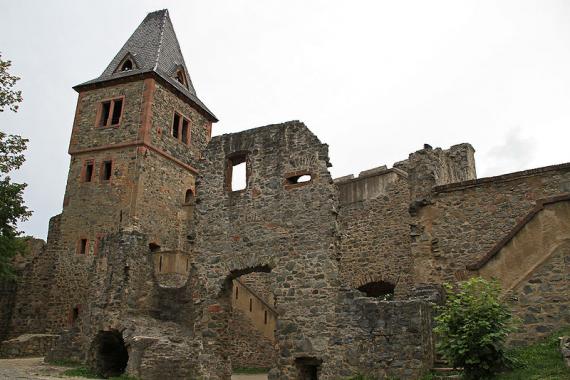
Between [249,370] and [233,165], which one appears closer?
[233,165]

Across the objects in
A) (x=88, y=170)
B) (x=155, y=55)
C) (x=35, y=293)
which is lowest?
(x=35, y=293)

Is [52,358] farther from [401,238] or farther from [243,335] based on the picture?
[401,238]

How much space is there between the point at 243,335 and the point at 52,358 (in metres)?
6.58

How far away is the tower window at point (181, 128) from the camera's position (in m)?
27.0

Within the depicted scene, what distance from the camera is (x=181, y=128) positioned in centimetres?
2741

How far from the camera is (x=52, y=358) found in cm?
1559

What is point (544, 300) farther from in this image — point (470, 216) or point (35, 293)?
point (35, 293)

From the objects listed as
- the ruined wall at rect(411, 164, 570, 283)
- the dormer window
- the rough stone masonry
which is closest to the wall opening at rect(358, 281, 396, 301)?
the rough stone masonry

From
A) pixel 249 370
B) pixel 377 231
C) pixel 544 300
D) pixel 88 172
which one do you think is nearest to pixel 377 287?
pixel 377 231

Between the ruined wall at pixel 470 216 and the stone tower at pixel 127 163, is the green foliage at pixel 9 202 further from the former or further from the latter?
the ruined wall at pixel 470 216

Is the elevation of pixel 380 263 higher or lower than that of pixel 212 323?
higher

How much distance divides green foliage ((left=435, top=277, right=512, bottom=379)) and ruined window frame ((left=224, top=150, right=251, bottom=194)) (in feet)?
22.8

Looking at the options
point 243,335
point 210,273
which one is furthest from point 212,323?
point 243,335

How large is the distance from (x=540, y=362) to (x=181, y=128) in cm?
2198
